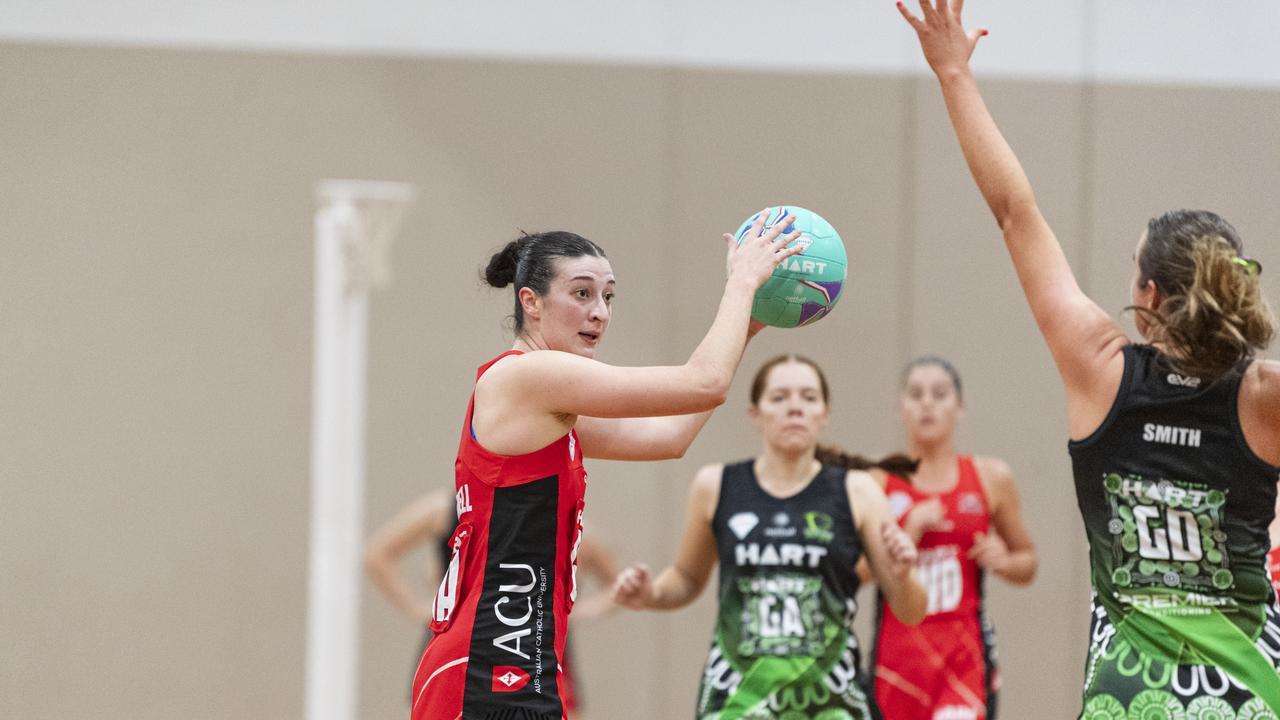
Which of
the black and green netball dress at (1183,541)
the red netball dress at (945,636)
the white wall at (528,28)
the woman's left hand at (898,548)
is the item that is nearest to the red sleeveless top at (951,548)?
the red netball dress at (945,636)

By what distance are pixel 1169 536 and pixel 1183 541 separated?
3 centimetres

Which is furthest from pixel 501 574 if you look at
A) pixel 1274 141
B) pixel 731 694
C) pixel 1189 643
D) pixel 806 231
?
pixel 1274 141

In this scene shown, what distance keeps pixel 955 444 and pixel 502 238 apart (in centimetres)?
A: 272

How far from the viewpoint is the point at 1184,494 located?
8.12ft

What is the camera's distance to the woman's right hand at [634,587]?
375cm

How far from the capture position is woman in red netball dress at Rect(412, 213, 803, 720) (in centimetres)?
258

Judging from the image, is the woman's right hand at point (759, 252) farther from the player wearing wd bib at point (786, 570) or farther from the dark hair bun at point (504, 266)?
the player wearing wd bib at point (786, 570)

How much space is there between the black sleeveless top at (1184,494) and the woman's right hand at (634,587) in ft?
4.95

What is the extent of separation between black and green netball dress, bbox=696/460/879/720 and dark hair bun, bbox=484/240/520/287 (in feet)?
4.77

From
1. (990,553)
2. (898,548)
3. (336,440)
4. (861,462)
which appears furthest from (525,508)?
(336,440)

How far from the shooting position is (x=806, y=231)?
302 centimetres

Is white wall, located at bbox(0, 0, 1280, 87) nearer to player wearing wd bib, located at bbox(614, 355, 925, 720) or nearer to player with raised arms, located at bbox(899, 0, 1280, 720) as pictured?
player wearing wd bib, located at bbox(614, 355, 925, 720)

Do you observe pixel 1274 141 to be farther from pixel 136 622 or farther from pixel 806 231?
pixel 136 622

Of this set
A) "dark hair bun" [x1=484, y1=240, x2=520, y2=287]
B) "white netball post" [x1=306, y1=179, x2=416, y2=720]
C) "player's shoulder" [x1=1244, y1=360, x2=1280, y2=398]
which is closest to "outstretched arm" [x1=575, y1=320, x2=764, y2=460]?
"dark hair bun" [x1=484, y1=240, x2=520, y2=287]
